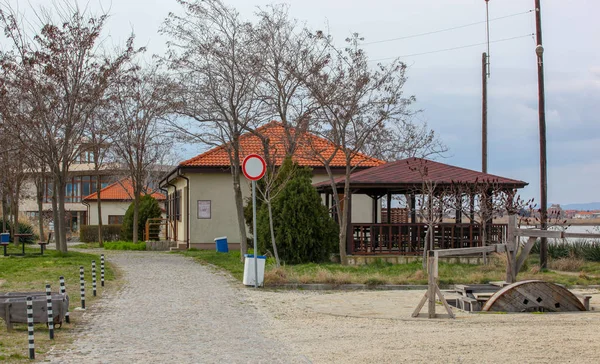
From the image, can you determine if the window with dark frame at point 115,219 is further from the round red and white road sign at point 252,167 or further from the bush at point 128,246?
the round red and white road sign at point 252,167

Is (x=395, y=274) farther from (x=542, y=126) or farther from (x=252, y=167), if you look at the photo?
(x=542, y=126)

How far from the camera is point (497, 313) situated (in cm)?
1316

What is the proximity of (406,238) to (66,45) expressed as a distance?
13.1m

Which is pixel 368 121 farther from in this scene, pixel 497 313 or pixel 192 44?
pixel 497 313

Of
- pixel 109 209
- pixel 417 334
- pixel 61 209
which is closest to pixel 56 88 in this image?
pixel 61 209

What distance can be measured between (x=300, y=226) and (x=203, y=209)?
11.2 metres

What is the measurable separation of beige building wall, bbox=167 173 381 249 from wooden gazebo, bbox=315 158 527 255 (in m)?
7.61

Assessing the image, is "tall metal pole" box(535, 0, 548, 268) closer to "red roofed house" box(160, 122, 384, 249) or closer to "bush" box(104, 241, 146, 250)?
"red roofed house" box(160, 122, 384, 249)

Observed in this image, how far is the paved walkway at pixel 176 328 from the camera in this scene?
9.08 metres

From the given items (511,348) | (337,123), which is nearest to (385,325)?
(511,348)

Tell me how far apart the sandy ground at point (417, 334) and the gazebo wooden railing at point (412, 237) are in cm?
929

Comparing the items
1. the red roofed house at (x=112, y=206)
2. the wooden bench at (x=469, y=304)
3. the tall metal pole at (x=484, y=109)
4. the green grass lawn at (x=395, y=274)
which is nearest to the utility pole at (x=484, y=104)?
the tall metal pole at (x=484, y=109)

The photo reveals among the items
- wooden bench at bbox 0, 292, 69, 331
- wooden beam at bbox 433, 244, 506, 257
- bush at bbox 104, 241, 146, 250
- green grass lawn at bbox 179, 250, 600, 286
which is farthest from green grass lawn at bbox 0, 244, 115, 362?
wooden beam at bbox 433, 244, 506, 257

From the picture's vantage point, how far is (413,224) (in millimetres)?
24328
